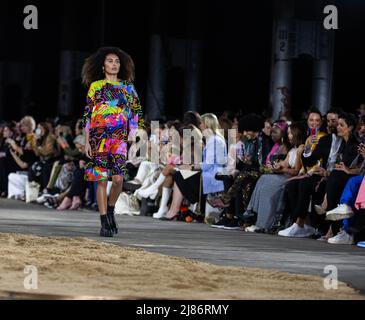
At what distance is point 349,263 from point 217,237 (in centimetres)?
270

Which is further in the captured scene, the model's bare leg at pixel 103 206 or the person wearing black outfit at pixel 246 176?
the person wearing black outfit at pixel 246 176

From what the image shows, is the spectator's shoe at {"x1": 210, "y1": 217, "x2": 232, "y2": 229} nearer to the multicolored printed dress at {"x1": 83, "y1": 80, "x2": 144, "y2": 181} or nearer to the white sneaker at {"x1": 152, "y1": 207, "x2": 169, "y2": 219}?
the white sneaker at {"x1": 152, "y1": 207, "x2": 169, "y2": 219}

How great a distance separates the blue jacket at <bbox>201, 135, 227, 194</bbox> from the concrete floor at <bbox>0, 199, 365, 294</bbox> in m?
0.51

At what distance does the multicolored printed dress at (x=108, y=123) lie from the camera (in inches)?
429

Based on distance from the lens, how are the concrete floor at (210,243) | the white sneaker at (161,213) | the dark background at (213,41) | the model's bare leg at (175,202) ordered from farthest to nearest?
1. the dark background at (213,41)
2. the white sneaker at (161,213)
3. the model's bare leg at (175,202)
4. the concrete floor at (210,243)

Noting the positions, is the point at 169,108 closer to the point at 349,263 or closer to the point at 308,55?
the point at 308,55

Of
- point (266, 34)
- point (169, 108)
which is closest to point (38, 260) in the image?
point (266, 34)

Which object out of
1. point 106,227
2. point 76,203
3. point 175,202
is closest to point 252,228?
point 175,202

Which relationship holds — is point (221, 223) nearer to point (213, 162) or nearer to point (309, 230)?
point (213, 162)

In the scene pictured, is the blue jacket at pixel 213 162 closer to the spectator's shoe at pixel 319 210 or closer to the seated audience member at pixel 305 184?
the seated audience member at pixel 305 184

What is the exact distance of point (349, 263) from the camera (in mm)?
9227

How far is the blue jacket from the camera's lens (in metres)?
13.8

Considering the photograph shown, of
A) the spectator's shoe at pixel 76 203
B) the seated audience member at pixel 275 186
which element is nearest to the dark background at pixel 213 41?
the spectator's shoe at pixel 76 203

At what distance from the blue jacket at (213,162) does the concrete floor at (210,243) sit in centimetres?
51
